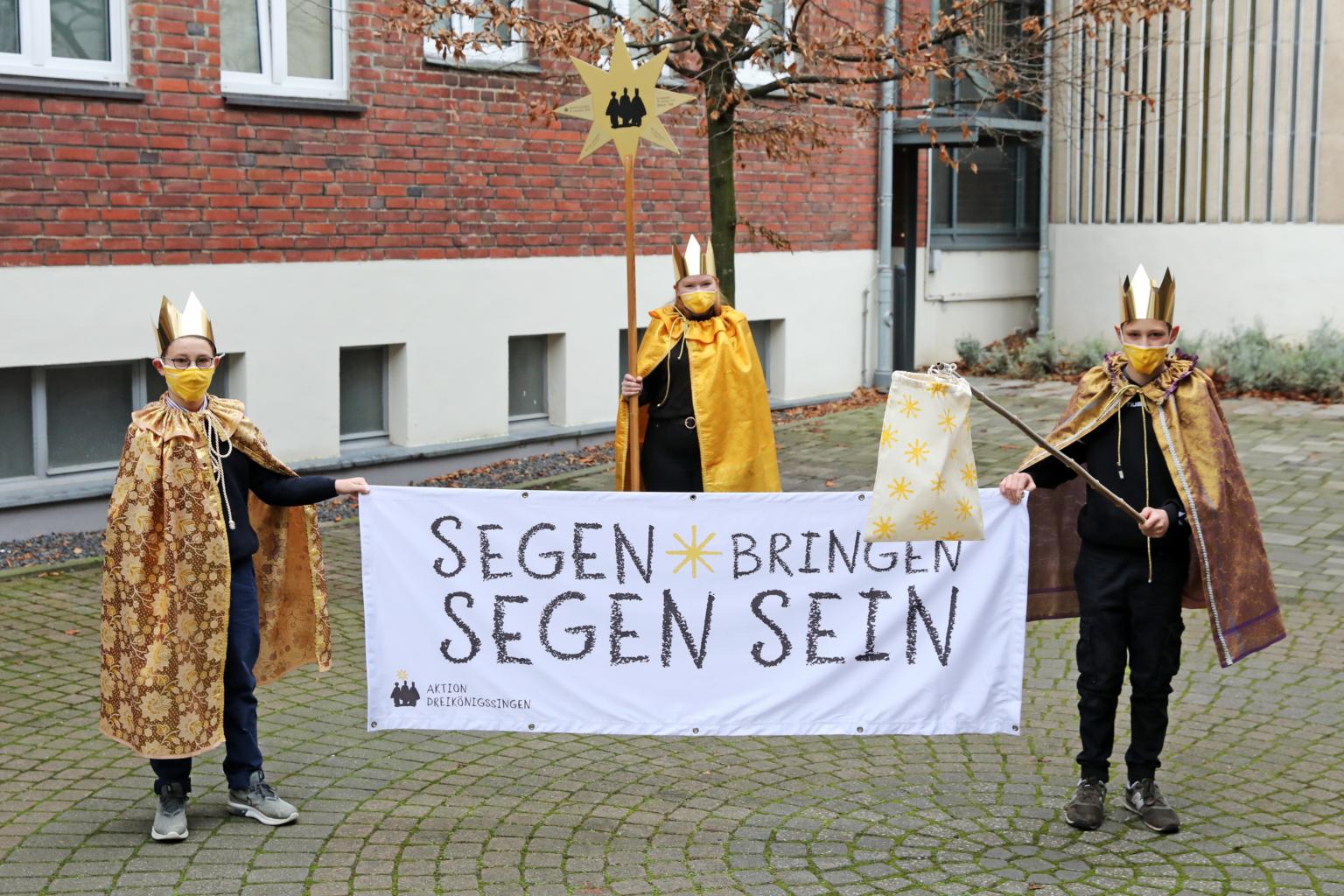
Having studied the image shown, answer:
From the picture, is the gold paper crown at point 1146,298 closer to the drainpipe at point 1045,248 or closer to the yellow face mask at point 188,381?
the yellow face mask at point 188,381

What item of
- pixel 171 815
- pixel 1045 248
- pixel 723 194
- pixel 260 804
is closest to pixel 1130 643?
pixel 260 804

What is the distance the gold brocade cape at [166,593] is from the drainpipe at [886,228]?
40.8ft

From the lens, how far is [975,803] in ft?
20.2

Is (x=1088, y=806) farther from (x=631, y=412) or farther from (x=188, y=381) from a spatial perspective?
(x=188, y=381)

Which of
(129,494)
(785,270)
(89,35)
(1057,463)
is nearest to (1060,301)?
(785,270)

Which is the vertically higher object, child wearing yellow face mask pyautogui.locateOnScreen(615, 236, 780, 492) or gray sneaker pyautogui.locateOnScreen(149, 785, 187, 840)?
child wearing yellow face mask pyautogui.locateOnScreen(615, 236, 780, 492)

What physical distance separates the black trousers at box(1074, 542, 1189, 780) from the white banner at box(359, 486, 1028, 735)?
12.1 inches

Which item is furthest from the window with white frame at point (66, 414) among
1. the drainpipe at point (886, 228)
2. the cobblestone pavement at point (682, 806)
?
the drainpipe at point (886, 228)

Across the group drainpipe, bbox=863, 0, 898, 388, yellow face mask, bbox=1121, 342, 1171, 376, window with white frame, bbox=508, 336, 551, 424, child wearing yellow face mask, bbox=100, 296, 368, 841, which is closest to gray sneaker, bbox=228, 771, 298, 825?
child wearing yellow face mask, bbox=100, 296, 368, 841

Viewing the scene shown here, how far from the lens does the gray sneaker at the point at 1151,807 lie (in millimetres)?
5812

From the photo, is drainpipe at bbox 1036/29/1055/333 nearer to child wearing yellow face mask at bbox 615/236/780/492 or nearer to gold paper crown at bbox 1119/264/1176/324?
child wearing yellow face mask at bbox 615/236/780/492

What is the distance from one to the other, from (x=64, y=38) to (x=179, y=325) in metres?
5.96

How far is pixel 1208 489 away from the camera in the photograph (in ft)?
18.8

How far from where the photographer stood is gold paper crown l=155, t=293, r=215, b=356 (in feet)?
18.7
